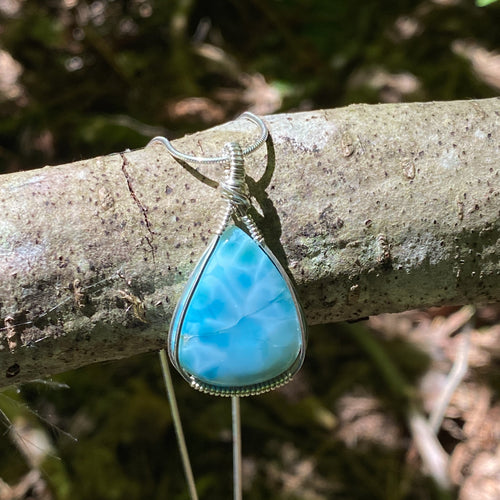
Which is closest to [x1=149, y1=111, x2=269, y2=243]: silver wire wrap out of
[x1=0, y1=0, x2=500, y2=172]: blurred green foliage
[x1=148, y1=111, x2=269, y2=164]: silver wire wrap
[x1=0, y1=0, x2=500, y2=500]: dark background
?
[x1=148, y1=111, x2=269, y2=164]: silver wire wrap

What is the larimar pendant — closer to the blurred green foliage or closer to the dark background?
the dark background

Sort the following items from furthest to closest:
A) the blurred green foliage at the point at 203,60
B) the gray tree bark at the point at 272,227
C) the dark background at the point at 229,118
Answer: the blurred green foliage at the point at 203,60 → the dark background at the point at 229,118 → the gray tree bark at the point at 272,227

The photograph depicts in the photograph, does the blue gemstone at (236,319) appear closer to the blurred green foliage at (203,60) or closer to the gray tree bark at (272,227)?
the gray tree bark at (272,227)

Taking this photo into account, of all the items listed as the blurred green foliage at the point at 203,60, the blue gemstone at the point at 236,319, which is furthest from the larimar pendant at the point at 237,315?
the blurred green foliage at the point at 203,60

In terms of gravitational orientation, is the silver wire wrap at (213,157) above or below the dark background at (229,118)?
above

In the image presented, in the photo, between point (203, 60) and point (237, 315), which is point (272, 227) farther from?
point (203, 60)

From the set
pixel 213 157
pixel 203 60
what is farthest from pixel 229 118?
pixel 213 157

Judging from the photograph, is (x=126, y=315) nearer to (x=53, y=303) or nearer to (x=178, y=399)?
(x=53, y=303)
